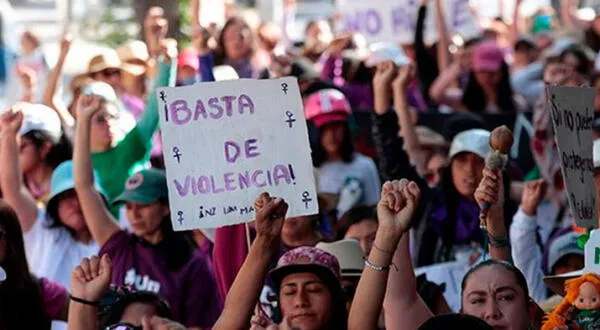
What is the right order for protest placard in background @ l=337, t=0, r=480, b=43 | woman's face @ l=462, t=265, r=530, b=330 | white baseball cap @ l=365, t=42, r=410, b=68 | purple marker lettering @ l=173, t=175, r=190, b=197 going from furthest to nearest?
protest placard in background @ l=337, t=0, r=480, b=43 → white baseball cap @ l=365, t=42, r=410, b=68 → purple marker lettering @ l=173, t=175, r=190, b=197 → woman's face @ l=462, t=265, r=530, b=330

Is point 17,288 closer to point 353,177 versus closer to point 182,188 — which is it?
point 182,188

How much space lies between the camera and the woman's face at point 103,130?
10.5 m

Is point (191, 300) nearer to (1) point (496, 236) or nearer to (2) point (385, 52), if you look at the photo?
(1) point (496, 236)

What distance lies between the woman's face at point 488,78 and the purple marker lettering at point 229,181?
6.47m

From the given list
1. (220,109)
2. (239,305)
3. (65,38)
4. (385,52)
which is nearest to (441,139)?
(385,52)

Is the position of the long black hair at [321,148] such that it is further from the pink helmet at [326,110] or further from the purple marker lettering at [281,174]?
the purple marker lettering at [281,174]

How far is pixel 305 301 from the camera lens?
7.18 meters

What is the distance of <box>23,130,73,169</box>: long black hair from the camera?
Answer: 1051 centimetres

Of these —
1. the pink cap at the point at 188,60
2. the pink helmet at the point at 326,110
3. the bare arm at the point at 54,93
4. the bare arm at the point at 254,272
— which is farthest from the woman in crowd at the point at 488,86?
the bare arm at the point at 254,272

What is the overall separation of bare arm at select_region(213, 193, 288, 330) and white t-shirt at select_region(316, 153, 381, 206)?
150 inches

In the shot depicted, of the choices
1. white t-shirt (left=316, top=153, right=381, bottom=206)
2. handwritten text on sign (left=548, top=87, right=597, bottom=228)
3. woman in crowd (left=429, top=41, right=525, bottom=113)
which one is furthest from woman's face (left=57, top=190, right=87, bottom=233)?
woman in crowd (left=429, top=41, right=525, bottom=113)

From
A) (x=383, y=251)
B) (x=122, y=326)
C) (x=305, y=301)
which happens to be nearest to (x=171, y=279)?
(x=122, y=326)

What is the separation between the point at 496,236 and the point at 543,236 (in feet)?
10.5

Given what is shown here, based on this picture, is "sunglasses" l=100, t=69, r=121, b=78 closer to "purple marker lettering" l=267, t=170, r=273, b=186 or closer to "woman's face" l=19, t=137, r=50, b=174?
"woman's face" l=19, t=137, r=50, b=174
